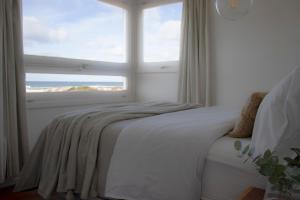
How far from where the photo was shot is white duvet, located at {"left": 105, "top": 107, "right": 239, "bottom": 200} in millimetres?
1295

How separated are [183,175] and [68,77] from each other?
2489 millimetres

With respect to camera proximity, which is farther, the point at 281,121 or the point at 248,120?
the point at 248,120

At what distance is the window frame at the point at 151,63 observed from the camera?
13.0ft

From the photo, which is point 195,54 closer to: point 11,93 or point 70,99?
point 70,99

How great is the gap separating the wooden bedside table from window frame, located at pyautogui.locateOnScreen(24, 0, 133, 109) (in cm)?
250

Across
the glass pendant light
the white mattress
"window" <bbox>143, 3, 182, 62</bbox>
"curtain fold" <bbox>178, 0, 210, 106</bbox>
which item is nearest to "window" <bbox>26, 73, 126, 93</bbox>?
"window" <bbox>143, 3, 182, 62</bbox>

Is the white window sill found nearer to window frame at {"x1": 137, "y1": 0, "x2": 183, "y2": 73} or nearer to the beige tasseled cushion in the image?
window frame at {"x1": 137, "y1": 0, "x2": 183, "y2": 73}

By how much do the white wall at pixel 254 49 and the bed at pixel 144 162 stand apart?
1.87 meters

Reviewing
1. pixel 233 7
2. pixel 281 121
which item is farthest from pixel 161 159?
pixel 233 7

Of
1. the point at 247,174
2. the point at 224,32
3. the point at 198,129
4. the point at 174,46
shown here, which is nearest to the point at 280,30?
the point at 224,32

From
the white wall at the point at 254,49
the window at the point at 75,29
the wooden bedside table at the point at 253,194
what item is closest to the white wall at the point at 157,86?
the window at the point at 75,29

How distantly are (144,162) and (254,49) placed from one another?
2.48m

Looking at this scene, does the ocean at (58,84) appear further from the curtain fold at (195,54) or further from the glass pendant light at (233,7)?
the glass pendant light at (233,7)

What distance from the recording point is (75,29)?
349 centimetres
